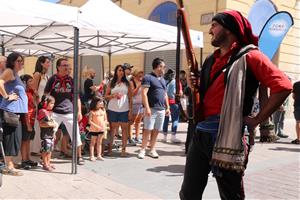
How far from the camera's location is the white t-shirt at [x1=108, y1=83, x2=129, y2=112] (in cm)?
693

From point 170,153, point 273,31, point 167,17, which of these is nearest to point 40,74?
point 170,153

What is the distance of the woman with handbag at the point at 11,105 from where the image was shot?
16.9ft

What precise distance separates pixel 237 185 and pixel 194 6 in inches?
509

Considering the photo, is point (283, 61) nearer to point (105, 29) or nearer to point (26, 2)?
point (105, 29)

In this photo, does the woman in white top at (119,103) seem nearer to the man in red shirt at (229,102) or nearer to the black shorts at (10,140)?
the black shorts at (10,140)

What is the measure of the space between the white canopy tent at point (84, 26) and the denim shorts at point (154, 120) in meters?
1.30

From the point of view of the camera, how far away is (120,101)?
273 inches

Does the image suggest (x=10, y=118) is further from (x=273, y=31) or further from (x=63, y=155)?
(x=273, y=31)

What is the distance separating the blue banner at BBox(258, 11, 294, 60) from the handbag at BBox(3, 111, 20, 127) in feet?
20.9

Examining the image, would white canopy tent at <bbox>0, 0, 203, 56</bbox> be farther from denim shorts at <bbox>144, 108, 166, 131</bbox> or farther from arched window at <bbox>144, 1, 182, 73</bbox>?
arched window at <bbox>144, 1, 182, 73</bbox>

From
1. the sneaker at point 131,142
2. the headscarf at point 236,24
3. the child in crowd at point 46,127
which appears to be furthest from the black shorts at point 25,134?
the headscarf at point 236,24

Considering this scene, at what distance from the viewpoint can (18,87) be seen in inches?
208

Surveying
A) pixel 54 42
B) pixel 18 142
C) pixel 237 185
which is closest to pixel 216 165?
pixel 237 185

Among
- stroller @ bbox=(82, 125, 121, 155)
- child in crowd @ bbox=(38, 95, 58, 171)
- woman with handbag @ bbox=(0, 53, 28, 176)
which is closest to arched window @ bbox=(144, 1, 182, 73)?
stroller @ bbox=(82, 125, 121, 155)
